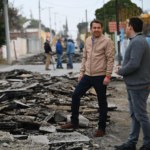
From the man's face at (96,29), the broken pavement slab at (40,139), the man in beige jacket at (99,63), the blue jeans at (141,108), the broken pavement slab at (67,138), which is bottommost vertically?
the broken pavement slab at (67,138)

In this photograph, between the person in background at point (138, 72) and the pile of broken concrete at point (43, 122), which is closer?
the person in background at point (138, 72)

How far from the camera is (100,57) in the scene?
4.98m

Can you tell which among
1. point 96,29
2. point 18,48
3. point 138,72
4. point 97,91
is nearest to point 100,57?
point 96,29

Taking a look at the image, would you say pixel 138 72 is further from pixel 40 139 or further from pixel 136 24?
pixel 40 139

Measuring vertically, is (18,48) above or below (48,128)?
above

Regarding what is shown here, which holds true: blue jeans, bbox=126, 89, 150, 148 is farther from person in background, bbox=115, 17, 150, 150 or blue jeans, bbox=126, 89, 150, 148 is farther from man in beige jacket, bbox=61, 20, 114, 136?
man in beige jacket, bbox=61, 20, 114, 136

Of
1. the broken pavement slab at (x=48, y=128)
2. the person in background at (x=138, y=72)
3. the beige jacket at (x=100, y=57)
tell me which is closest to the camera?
the person in background at (x=138, y=72)

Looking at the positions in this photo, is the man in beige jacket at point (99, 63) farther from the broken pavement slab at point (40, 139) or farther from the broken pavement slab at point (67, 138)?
the broken pavement slab at point (40, 139)

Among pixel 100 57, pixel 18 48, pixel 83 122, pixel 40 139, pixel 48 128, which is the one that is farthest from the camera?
pixel 18 48

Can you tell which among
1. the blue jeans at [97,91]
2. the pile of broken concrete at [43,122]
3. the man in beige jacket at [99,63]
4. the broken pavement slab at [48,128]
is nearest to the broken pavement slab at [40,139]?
the pile of broken concrete at [43,122]

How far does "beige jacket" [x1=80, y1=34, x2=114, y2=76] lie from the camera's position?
492 centimetres

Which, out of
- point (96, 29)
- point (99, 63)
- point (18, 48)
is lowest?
point (18, 48)

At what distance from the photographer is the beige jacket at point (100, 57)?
492cm

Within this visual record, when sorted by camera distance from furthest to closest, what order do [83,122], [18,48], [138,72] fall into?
1. [18,48]
2. [83,122]
3. [138,72]
